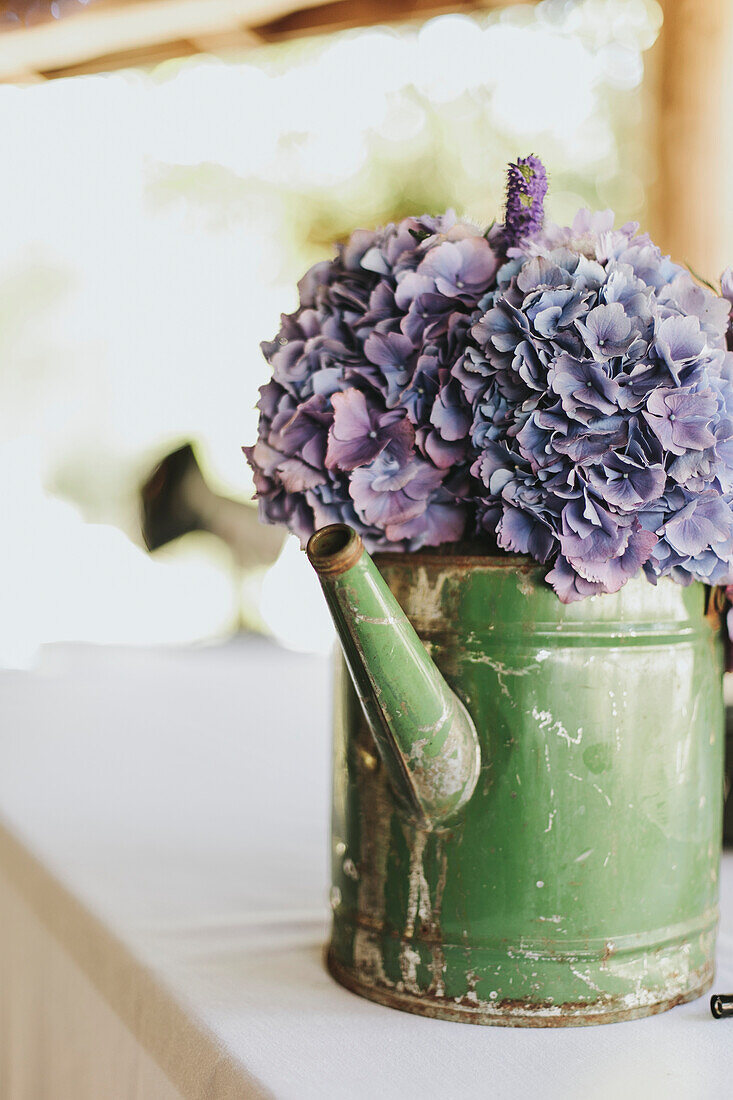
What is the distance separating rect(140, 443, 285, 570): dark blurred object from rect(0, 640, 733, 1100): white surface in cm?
95

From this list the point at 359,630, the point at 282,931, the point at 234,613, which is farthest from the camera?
the point at 234,613

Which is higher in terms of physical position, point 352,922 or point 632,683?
point 632,683

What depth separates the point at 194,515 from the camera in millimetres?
2953

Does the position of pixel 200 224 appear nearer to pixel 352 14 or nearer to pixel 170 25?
pixel 170 25

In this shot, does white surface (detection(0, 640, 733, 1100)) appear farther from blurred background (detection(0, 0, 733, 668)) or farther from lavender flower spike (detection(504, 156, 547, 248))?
blurred background (detection(0, 0, 733, 668))

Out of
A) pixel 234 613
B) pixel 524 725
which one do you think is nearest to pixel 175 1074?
pixel 524 725

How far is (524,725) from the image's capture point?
0.62m

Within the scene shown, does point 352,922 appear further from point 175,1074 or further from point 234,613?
point 234,613

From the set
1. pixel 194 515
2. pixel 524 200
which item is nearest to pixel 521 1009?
pixel 524 200

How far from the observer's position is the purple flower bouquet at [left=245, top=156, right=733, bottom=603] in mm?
565

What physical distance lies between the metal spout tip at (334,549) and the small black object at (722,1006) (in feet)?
1.12

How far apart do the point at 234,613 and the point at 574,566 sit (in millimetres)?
4003

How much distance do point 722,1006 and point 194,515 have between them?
96.6 inches

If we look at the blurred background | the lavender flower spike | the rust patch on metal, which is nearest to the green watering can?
the rust patch on metal
